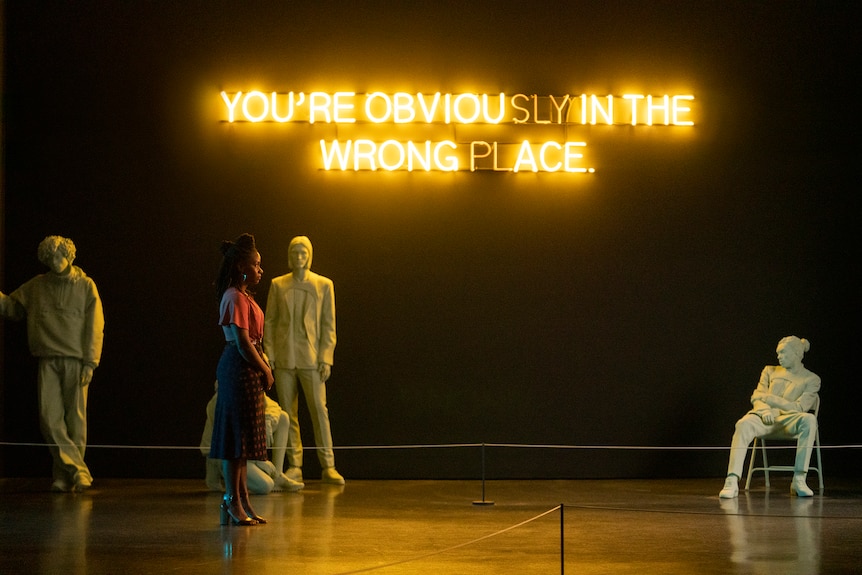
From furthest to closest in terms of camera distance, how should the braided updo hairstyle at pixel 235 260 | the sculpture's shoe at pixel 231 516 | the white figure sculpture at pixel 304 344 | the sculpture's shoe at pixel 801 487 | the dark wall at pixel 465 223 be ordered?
the dark wall at pixel 465 223 < the white figure sculpture at pixel 304 344 < the sculpture's shoe at pixel 801 487 < the sculpture's shoe at pixel 231 516 < the braided updo hairstyle at pixel 235 260

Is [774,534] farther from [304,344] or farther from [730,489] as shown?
[304,344]

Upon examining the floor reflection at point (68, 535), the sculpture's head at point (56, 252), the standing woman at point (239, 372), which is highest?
the sculpture's head at point (56, 252)

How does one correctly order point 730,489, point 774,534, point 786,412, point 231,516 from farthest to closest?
point 786,412, point 730,489, point 231,516, point 774,534

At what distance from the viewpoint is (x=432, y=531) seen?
6223 mm

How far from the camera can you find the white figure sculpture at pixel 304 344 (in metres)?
8.56

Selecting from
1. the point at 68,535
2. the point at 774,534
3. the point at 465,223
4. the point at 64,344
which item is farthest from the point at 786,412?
the point at 64,344

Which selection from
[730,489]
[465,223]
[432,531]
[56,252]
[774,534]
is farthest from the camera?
[465,223]

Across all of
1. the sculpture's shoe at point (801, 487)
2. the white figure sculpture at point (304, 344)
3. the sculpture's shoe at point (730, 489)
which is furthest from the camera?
the white figure sculpture at point (304, 344)

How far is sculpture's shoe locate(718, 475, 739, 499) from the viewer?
25.7ft

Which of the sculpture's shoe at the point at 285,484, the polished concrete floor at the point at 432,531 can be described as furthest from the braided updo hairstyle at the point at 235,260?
the sculpture's shoe at the point at 285,484

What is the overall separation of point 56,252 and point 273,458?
204 cm

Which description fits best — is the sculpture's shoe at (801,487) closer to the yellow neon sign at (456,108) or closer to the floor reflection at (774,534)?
the floor reflection at (774,534)

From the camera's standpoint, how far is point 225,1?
913cm

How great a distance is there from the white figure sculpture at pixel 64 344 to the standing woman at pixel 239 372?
2.38m
